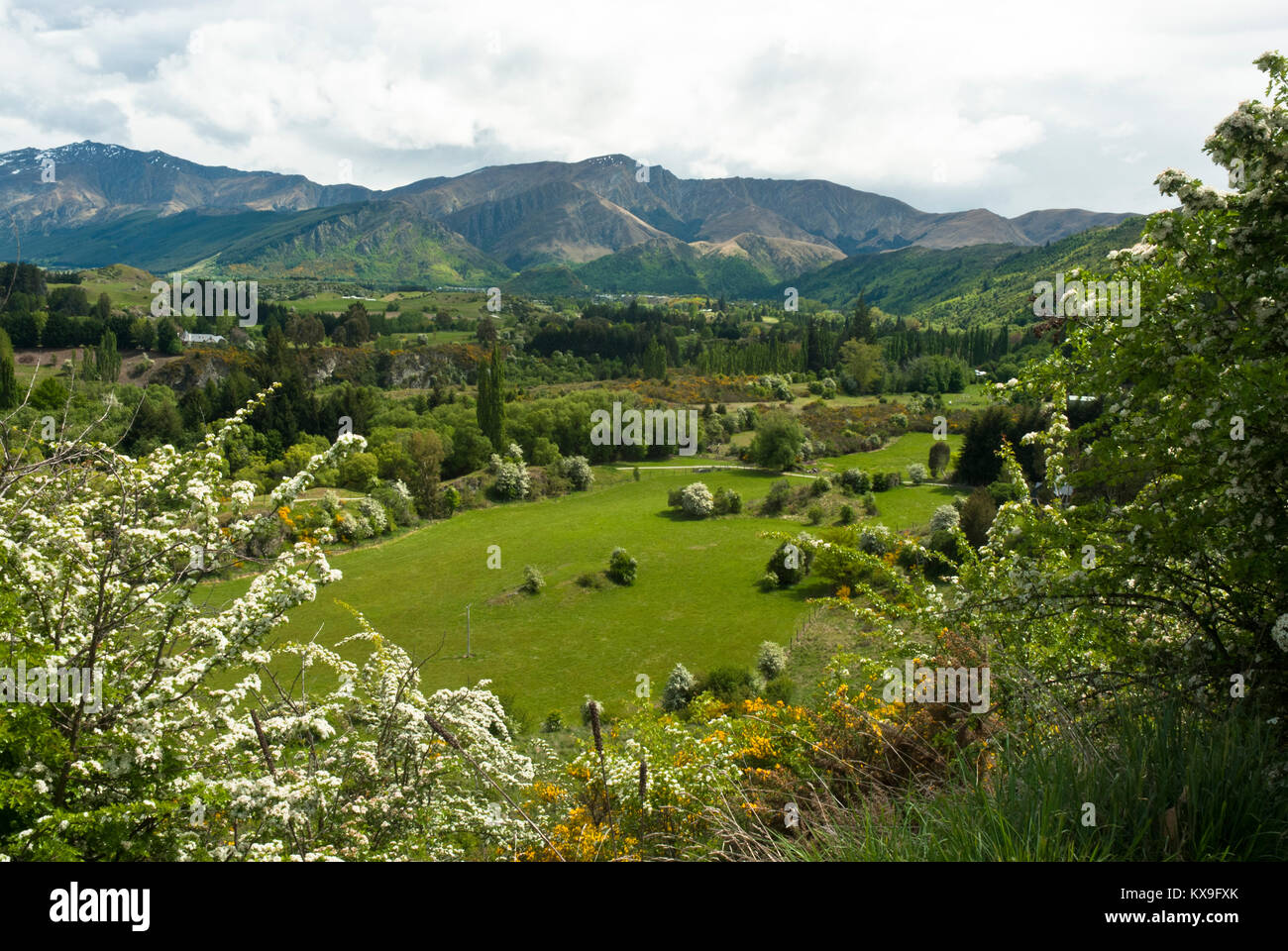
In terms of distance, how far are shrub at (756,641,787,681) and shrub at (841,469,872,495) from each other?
88.9 ft

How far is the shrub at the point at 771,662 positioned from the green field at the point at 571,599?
199 centimetres

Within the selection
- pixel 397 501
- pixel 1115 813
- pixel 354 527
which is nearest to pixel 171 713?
pixel 1115 813

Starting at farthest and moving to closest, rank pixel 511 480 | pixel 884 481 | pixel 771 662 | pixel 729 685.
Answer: pixel 511 480 < pixel 884 481 < pixel 771 662 < pixel 729 685

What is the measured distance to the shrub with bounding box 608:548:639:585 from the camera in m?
36.2

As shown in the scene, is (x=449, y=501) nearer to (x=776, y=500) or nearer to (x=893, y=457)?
(x=776, y=500)

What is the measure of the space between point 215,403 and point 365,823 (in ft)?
220

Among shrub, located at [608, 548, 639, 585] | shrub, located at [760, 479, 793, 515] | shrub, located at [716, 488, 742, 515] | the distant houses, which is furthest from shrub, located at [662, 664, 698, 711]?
the distant houses

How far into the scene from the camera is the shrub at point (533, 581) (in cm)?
3491

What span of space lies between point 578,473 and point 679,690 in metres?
A: 36.5

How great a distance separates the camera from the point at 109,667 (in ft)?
19.5

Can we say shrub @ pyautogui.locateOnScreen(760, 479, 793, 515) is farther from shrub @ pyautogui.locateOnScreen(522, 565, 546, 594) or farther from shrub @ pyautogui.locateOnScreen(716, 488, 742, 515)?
shrub @ pyautogui.locateOnScreen(522, 565, 546, 594)

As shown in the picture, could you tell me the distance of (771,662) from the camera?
79.0 feet
